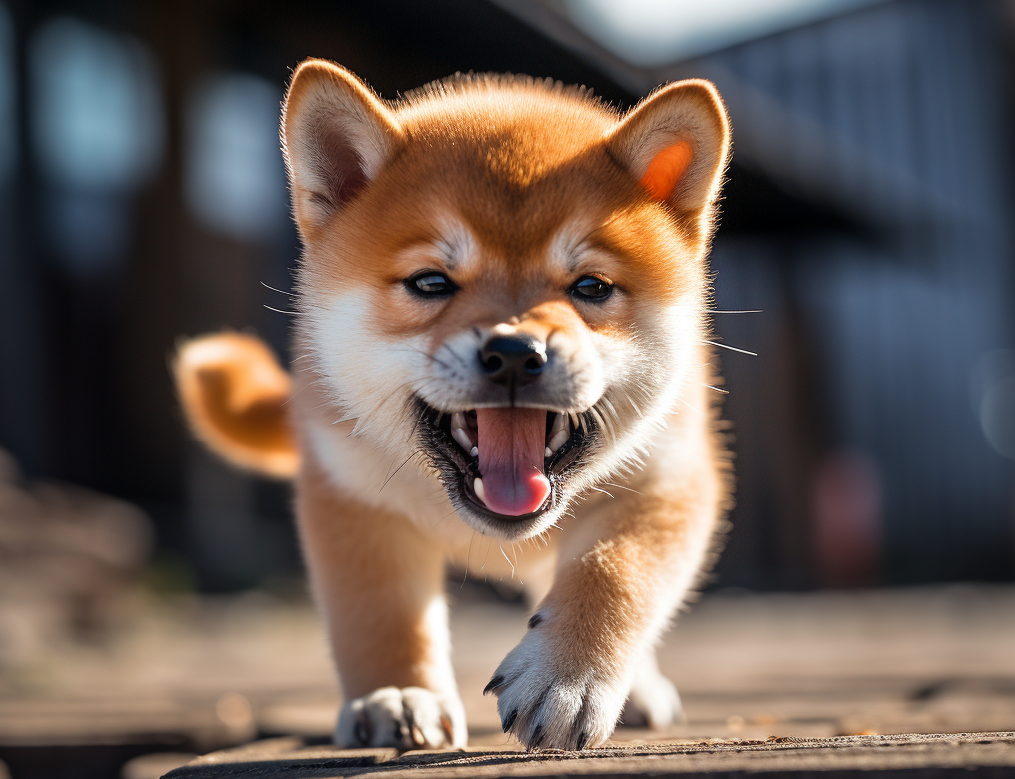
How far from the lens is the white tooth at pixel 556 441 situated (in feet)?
6.28

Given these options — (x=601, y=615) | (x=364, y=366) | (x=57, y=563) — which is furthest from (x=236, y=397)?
(x=57, y=563)

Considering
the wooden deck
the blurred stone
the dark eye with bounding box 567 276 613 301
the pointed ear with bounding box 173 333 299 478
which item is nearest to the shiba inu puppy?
the dark eye with bounding box 567 276 613 301

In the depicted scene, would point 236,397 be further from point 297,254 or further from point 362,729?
point 297,254

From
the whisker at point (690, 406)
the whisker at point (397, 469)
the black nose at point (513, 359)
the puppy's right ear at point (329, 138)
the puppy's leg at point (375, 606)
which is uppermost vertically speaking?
the puppy's right ear at point (329, 138)

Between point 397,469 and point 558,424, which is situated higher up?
point 558,424

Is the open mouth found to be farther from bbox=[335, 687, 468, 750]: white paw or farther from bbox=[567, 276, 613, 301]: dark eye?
bbox=[335, 687, 468, 750]: white paw

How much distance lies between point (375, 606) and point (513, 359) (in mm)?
761

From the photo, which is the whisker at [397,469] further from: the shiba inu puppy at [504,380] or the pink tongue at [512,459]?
the pink tongue at [512,459]

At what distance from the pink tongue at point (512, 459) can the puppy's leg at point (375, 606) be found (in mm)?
513

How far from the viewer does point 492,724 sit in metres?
2.43

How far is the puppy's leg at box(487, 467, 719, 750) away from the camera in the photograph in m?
1.71

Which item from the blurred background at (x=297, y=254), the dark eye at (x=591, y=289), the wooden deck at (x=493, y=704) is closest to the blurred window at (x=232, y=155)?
the blurred background at (x=297, y=254)

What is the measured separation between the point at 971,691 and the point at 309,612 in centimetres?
446

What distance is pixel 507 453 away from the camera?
180cm
